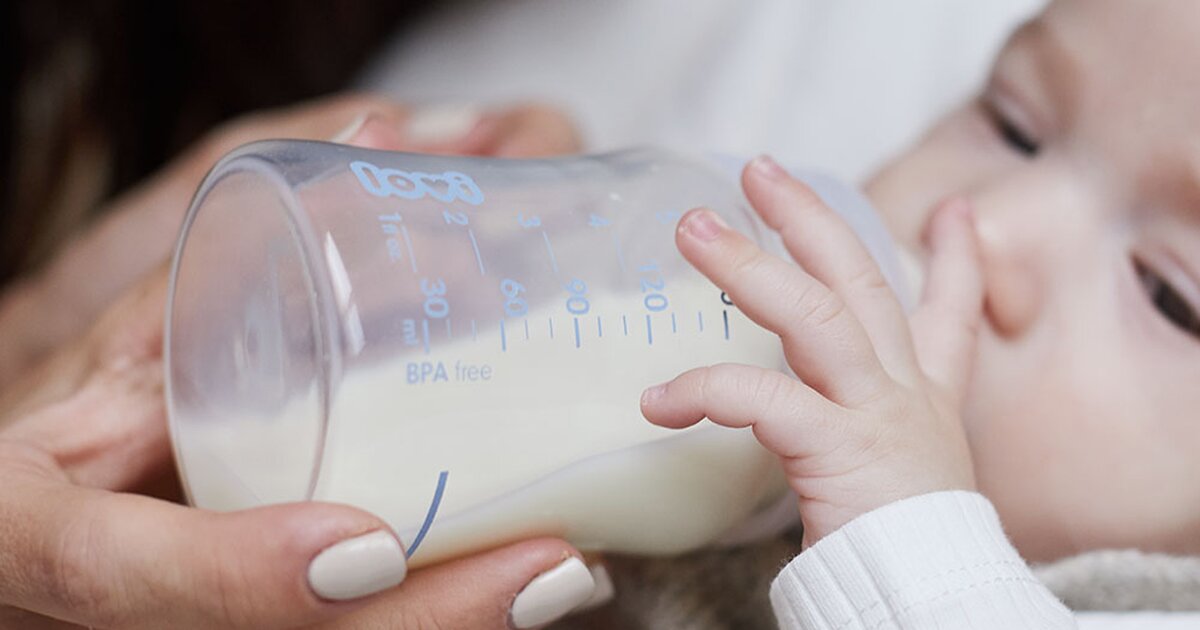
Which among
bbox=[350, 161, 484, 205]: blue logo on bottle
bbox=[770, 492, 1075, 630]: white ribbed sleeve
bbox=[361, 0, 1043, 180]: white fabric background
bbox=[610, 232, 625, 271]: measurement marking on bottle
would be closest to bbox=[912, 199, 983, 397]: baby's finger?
bbox=[770, 492, 1075, 630]: white ribbed sleeve

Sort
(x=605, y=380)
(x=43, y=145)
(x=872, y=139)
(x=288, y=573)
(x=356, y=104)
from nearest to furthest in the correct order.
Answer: (x=288, y=573)
(x=605, y=380)
(x=356, y=104)
(x=872, y=139)
(x=43, y=145)

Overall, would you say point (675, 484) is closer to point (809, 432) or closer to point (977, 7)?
point (809, 432)

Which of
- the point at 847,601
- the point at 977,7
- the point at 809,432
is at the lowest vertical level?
the point at 847,601

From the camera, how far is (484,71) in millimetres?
1601

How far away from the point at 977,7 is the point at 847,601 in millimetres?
952

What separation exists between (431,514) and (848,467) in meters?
0.25

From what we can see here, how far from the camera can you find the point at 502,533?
2.23 feet

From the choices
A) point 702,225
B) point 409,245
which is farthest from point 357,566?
point 702,225

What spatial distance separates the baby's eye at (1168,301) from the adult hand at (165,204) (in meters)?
0.57

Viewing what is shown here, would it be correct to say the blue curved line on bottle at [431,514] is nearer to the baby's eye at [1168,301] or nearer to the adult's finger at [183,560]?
the adult's finger at [183,560]

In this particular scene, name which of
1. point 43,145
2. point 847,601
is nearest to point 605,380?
point 847,601

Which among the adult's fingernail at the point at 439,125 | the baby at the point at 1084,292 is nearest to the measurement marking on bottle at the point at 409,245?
the baby at the point at 1084,292

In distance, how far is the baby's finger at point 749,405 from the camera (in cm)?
65

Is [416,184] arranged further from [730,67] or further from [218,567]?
[730,67]
